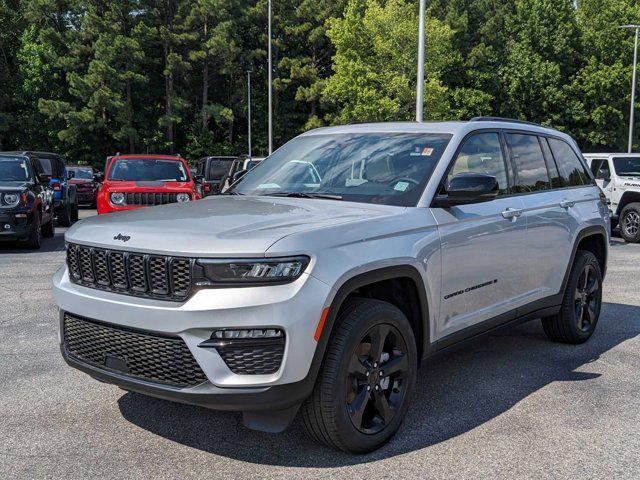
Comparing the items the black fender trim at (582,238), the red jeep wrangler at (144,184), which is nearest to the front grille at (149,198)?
the red jeep wrangler at (144,184)

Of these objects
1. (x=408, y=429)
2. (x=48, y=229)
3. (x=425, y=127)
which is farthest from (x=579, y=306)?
(x=48, y=229)

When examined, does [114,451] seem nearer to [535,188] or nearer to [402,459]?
[402,459]

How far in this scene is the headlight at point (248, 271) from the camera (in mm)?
3143

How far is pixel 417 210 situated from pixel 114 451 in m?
2.16

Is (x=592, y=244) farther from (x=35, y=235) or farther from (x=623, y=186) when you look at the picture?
(x=623, y=186)

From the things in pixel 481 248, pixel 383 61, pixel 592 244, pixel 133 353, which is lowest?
pixel 133 353

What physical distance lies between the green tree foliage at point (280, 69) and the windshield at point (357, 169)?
121 feet

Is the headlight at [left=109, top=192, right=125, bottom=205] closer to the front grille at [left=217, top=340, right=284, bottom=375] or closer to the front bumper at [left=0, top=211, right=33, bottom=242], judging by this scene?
the front bumper at [left=0, top=211, right=33, bottom=242]

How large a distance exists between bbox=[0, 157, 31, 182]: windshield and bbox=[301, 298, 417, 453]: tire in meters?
10.8

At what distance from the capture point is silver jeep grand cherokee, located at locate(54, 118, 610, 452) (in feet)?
10.3

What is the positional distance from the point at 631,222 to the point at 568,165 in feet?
33.9

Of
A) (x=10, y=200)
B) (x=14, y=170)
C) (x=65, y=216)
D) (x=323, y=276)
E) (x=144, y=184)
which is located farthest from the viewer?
(x=65, y=216)

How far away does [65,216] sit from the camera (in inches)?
673

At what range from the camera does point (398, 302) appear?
13.0 ft
